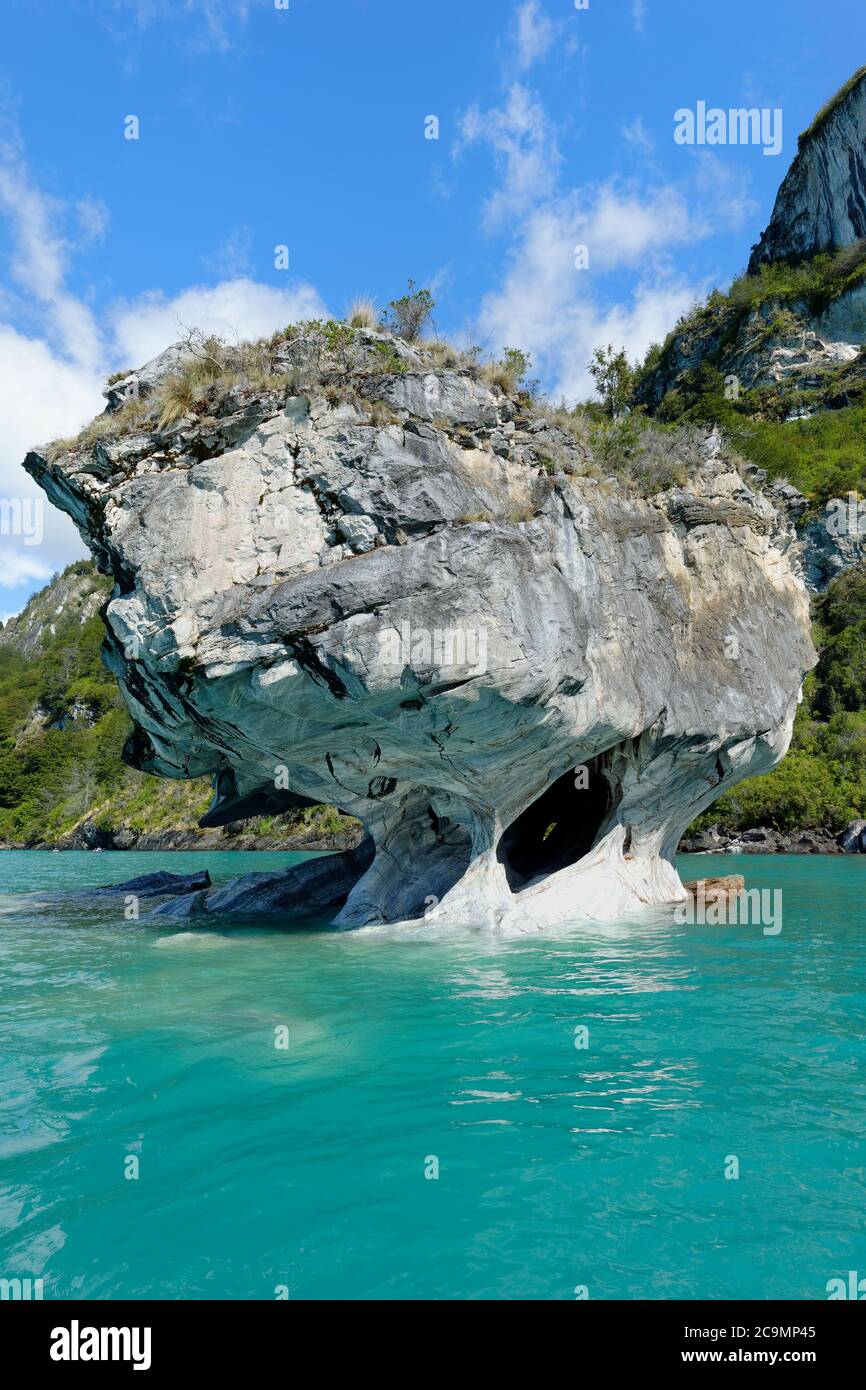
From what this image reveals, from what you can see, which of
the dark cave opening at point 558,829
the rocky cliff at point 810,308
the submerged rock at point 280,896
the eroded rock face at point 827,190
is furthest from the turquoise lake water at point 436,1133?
the eroded rock face at point 827,190

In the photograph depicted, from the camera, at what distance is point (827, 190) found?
6844 cm

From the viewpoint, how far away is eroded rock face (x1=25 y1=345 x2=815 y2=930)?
520 inches

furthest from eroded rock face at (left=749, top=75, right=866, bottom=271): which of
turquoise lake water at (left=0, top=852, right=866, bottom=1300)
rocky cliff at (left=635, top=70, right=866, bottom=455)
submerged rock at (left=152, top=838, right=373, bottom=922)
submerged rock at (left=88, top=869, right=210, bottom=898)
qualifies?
turquoise lake water at (left=0, top=852, right=866, bottom=1300)

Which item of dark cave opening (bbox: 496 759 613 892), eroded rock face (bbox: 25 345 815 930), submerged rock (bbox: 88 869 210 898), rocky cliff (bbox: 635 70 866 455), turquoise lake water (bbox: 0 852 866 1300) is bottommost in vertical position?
submerged rock (bbox: 88 869 210 898)

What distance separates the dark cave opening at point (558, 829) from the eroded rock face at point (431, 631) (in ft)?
1.13

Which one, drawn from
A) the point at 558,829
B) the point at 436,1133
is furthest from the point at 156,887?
the point at 436,1133

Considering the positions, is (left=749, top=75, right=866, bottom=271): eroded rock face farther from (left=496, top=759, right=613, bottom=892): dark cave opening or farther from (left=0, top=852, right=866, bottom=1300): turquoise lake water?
(left=0, top=852, right=866, bottom=1300): turquoise lake water

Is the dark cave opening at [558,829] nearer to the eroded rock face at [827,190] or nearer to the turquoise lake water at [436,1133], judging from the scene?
the turquoise lake water at [436,1133]

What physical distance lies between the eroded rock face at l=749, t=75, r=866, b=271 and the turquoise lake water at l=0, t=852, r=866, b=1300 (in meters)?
78.8

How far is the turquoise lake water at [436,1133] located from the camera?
398 cm

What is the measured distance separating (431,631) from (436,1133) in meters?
8.55

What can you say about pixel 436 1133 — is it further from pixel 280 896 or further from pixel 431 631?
pixel 280 896

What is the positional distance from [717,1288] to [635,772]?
47.1ft

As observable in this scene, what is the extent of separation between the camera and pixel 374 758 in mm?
15648
